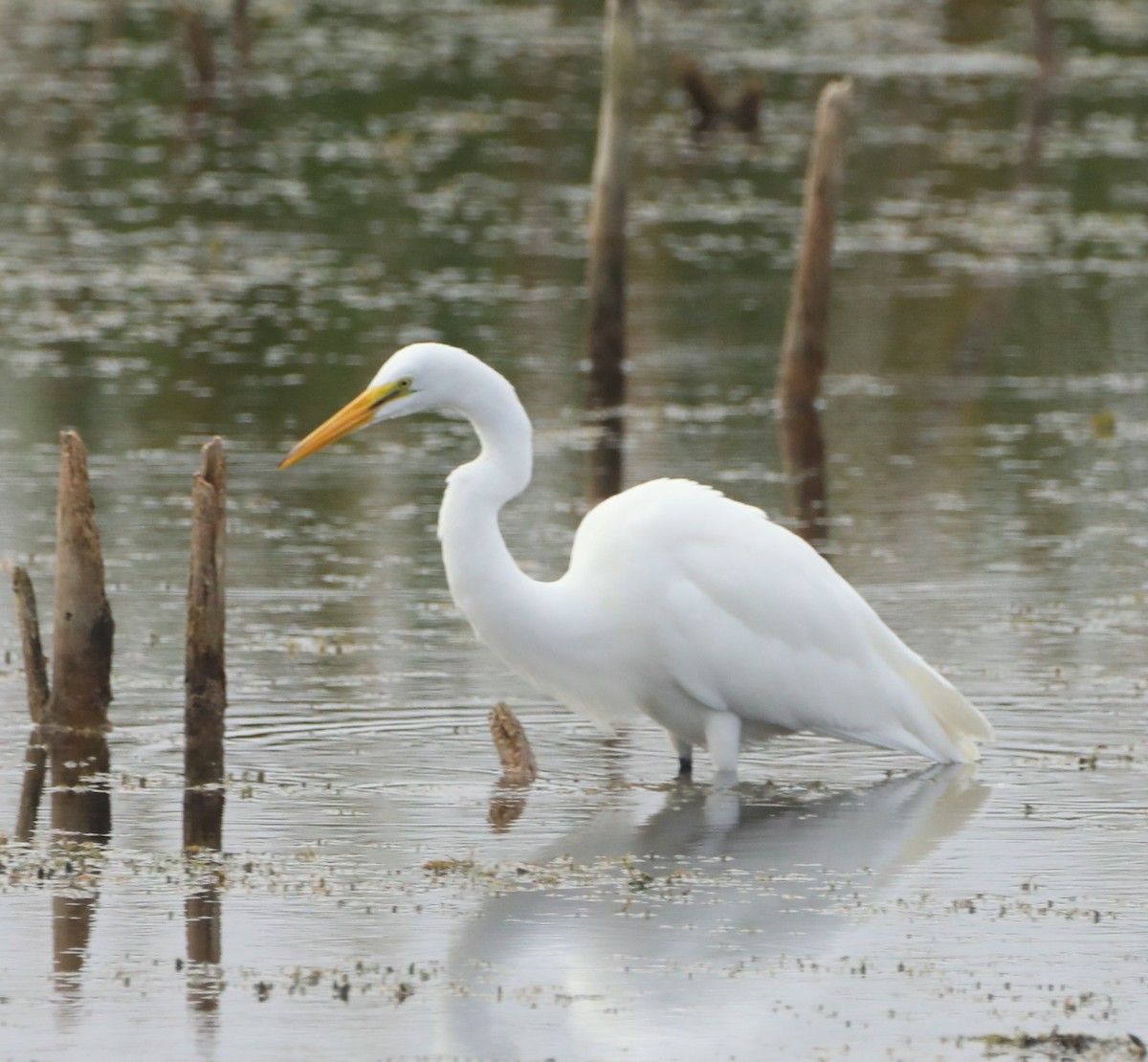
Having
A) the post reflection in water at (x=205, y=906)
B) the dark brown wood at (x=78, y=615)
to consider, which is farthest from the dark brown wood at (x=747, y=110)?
the post reflection in water at (x=205, y=906)

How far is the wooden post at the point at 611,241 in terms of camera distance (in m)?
17.0

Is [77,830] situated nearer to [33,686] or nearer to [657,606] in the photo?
[33,686]

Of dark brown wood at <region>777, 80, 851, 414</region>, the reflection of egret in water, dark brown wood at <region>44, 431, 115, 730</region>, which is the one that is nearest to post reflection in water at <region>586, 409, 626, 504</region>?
dark brown wood at <region>777, 80, 851, 414</region>

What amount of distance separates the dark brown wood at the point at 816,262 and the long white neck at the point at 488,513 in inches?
282

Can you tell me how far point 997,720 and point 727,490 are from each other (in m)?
5.16

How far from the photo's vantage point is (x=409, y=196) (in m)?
27.7

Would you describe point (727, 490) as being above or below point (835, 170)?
below

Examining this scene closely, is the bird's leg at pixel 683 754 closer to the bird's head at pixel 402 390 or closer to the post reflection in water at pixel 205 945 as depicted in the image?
the bird's head at pixel 402 390

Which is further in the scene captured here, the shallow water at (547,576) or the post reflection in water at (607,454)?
the post reflection in water at (607,454)

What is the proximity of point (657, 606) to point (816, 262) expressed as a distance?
310 inches

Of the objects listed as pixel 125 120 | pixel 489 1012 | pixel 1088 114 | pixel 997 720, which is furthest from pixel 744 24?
pixel 489 1012

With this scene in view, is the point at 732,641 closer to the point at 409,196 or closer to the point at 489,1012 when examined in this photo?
A: the point at 489,1012

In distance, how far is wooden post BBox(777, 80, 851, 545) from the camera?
1575cm

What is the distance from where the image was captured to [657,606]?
9047 mm
